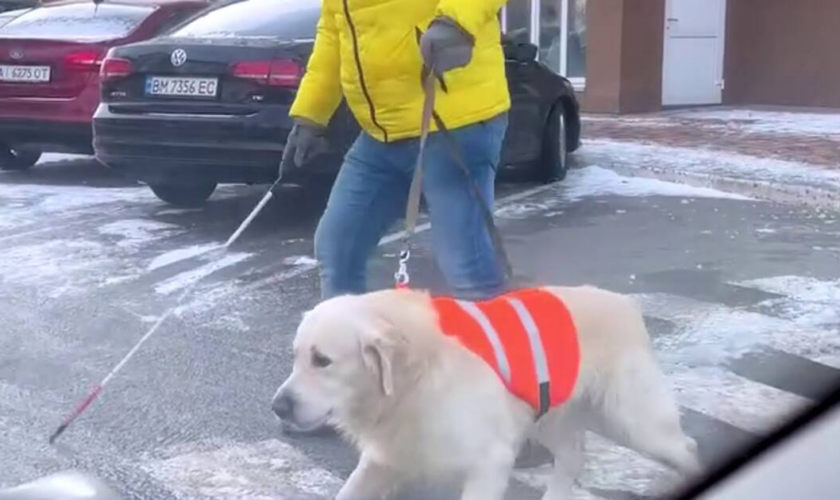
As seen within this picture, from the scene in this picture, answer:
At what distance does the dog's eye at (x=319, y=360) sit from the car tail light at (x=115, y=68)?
568cm

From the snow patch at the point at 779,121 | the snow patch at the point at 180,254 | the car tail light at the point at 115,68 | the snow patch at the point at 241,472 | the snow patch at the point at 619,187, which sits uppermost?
the car tail light at the point at 115,68

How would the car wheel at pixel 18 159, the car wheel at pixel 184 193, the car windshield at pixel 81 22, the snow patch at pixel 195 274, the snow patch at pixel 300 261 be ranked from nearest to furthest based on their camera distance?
the snow patch at pixel 195 274 → the snow patch at pixel 300 261 → the car wheel at pixel 184 193 → the car windshield at pixel 81 22 → the car wheel at pixel 18 159

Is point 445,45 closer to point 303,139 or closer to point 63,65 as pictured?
point 303,139

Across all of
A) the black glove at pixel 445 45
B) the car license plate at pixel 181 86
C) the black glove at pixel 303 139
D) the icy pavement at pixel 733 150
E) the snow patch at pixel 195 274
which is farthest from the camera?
the icy pavement at pixel 733 150

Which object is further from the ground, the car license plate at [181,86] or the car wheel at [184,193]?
the car license plate at [181,86]

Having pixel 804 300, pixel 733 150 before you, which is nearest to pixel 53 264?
pixel 804 300

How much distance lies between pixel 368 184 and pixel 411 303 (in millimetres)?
956

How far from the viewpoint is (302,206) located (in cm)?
996

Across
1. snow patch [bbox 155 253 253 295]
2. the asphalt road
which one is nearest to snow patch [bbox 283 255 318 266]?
the asphalt road

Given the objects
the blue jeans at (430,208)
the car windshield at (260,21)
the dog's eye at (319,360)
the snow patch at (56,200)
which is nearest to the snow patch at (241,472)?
the blue jeans at (430,208)

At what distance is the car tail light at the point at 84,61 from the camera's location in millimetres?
10828

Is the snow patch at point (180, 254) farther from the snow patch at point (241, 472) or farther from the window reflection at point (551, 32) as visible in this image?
the window reflection at point (551, 32)

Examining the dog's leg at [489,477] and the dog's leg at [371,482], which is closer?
the dog's leg at [489,477]

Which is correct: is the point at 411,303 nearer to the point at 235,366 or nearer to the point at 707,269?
the point at 235,366
